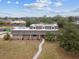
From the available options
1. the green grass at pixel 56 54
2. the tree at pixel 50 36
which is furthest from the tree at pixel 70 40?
the tree at pixel 50 36

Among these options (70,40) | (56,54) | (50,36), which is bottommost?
(56,54)

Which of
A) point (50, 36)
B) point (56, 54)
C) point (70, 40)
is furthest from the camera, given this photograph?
point (50, 36)

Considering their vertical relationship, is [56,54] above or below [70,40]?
below

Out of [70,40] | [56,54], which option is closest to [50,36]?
[70,40]

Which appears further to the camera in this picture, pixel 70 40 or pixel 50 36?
pixel 50 36

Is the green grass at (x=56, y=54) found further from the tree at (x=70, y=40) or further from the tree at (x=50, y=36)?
the tree at (x=50, y=36)

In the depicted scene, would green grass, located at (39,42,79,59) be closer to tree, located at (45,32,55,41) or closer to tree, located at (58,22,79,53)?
tree, located at (58,22,79,53)

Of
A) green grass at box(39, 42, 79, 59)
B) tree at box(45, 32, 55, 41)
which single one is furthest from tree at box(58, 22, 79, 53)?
tree at box(45, 32, 55, 41)

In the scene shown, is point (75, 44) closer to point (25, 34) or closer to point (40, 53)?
point (40, 53)

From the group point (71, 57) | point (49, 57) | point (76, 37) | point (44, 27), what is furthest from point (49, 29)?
point (49, 57)

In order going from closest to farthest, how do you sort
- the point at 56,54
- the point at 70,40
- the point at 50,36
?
the point at 56,54 → the point at 70,40 → the point at 50,36

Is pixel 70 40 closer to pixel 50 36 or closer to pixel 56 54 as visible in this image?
pixel 56 54
